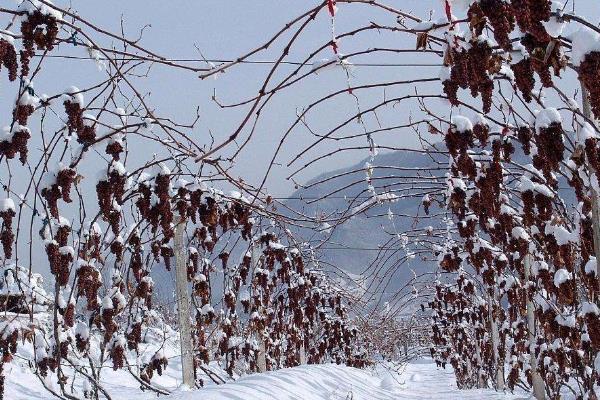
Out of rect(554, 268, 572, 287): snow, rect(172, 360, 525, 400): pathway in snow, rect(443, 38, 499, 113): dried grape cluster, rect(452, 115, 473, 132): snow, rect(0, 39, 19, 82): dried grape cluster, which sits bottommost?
rect(172, 360, 525, 400): pathway in snow

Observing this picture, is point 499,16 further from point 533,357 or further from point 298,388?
point 533,357

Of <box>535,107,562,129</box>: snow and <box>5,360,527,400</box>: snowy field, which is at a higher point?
<box>535,107,562,129</box>: snow

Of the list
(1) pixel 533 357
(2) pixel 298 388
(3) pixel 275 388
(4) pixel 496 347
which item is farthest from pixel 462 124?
(4) pixel 496 347

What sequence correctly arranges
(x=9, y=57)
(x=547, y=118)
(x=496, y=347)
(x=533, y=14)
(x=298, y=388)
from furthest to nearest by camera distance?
(x=496, y=347) < (x=298, y=388) < (x=9, y=57) < (x=547, y=118) < (x=533, y=14)

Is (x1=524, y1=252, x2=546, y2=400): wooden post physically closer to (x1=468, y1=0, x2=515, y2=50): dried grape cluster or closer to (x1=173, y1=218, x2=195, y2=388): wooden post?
(x1=173, y1=218, x2=195, y2=388): wooden post

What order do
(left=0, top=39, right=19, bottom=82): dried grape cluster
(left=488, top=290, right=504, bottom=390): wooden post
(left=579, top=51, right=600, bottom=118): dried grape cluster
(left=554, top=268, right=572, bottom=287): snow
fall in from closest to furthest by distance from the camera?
(left=579, top=51, right=600, bottom=118): dried grape cluster, (left=0, top=39, right=19, bottom=82): dried grape cluster, (left=554, top=268, right=572, bottom=287): snow, (left=488, top=290, right=504, bottom=390): wooden post

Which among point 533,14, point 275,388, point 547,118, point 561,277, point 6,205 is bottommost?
point 275,388

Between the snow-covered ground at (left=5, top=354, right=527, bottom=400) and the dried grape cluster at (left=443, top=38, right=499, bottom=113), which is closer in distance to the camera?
the dried grape cluster at (left=443, top=38, right=499, bottom=113)

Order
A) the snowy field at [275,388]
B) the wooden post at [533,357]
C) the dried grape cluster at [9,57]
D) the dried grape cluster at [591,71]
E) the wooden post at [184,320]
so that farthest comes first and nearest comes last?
1. the wooden post at [533,357]
2. the wooden post at [184,320]
3. the snowy field at [275,388]
4. the dried grape cluster at [9,57]
5. the dried grape cluster at [591,71]

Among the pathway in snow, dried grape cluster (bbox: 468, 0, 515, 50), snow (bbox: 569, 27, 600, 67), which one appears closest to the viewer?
dried grape cluster (bbox: 468, 0, 515, 50)

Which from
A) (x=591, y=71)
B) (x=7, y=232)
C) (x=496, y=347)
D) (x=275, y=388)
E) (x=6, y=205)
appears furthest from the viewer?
(x=496, y=347)

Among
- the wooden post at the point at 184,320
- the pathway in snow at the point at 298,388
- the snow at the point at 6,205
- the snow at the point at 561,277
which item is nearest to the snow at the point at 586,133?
the snow at the point at 561,277

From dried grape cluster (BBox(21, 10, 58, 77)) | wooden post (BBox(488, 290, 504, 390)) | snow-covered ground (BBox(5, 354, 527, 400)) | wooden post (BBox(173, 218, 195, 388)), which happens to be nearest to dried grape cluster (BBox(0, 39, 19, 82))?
dried grape cluster (BBox(21, 10, 58, 77))

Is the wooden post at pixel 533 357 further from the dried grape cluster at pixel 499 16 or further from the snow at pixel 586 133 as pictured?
the dried grape cluster at pixel 499 16
